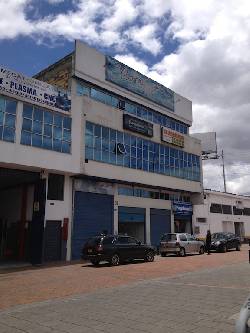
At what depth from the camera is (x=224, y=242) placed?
1163 inches

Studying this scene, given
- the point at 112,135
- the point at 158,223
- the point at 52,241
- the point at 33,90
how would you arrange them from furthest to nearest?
the point at 158,223
the point at 112,135
the point at 52,241
the point at 33,90

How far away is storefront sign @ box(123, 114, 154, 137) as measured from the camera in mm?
29234

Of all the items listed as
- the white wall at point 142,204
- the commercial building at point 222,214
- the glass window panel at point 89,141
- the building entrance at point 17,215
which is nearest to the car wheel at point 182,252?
the white wall at point 142,204

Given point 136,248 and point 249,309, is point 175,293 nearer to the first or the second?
point 249,309

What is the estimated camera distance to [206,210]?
42.5 metres

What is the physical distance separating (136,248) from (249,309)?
1634 cm

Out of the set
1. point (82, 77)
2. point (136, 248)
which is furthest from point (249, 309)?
point (82, 77)

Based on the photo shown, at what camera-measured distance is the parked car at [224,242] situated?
2909 cm

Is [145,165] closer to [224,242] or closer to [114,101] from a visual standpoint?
[114,101]

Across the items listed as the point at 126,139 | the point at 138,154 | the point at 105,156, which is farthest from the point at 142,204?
the point at 105,156

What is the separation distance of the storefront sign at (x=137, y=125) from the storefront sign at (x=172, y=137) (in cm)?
175

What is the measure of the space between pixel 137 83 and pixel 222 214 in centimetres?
2165

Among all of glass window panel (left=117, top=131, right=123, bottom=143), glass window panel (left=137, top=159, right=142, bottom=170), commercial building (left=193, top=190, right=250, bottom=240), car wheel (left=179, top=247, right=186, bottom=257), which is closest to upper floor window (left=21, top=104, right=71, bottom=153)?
glass window panel (left=117, top=131, right=123, bottom=143)

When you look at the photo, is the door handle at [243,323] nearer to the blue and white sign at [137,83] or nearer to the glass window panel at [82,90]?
the glass window panel at [82,90]
